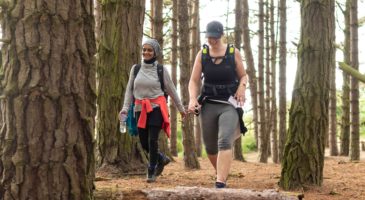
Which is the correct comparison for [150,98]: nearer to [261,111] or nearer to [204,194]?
[204,194]

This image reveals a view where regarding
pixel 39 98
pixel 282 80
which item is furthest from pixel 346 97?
pixel 39 98

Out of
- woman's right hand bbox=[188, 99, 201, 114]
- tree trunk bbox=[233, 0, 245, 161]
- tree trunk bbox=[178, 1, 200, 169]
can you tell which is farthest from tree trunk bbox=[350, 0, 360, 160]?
woman's right hand bbox=[188, 99, 201, 114]

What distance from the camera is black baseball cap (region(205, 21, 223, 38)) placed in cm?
595

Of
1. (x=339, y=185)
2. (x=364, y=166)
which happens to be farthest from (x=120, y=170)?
(x=364, y=166)

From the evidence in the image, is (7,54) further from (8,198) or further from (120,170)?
(120,170)

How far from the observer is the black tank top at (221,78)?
600 cm

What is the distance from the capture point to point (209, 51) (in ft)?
20.1

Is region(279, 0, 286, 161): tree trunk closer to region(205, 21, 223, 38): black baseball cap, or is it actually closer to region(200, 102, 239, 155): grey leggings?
region(200, 102, 239, 155): grey leggings

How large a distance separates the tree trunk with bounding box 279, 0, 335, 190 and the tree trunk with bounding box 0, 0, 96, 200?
3727 mm

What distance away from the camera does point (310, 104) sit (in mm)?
6586

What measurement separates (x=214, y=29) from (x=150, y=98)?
131cm

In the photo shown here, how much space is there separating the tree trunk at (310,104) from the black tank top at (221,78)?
3.78 feet

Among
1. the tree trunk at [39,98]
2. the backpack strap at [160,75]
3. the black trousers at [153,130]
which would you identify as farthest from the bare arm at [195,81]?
the tree trunk at [39,98]

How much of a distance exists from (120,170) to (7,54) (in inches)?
151
